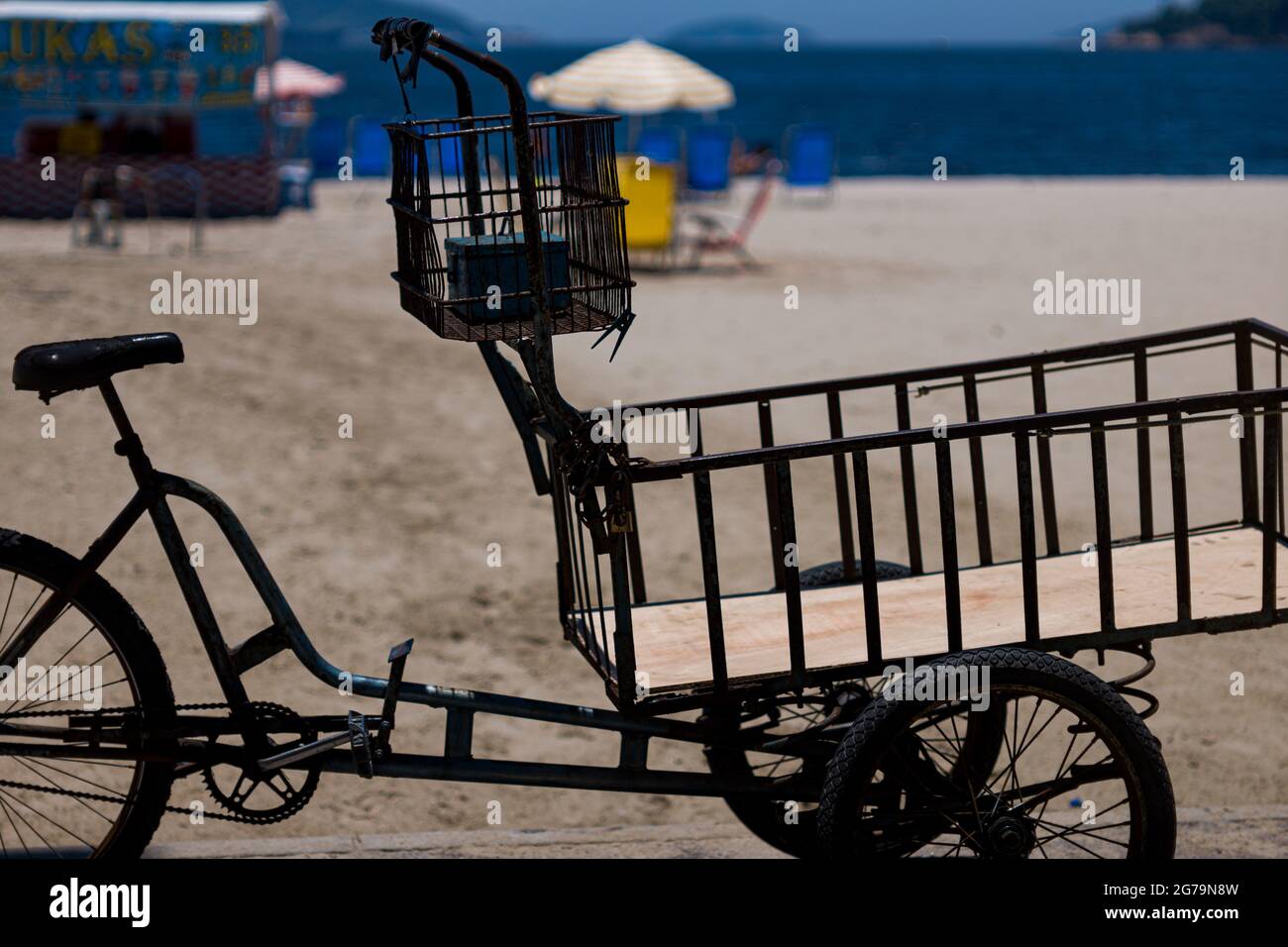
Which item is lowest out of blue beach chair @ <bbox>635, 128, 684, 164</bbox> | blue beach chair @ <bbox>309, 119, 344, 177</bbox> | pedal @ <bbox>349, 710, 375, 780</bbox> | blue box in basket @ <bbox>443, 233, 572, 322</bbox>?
pedal @ <bbox>349, 710, 375, 780</bbox>

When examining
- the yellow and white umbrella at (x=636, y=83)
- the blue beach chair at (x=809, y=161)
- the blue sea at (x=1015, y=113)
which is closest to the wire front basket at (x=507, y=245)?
the yellow and white umbrella at (x=636, y=83)

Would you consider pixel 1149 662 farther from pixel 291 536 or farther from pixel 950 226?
pixel 950 226

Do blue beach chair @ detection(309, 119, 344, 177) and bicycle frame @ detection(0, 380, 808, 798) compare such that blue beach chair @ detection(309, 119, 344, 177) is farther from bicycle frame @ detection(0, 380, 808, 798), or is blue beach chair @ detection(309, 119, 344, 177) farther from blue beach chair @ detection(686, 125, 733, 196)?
bicycle frame @ detection(0, 380, 808, 798)

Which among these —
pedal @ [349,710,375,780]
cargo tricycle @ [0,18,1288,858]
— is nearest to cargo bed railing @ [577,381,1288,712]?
cargo tricycle @ [0,18,1288,858]

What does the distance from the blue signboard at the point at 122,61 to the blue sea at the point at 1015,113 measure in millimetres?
5097

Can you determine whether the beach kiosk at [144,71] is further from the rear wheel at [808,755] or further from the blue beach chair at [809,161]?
the rear wheel at [808,755]

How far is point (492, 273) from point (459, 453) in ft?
17.2

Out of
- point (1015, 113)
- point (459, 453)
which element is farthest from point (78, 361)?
point (1015, 113)

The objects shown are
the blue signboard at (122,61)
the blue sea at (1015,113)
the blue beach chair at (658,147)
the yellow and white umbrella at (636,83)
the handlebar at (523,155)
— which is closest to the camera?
the handlebar at (523,155)

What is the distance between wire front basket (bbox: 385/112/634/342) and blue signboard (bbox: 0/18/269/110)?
19028 mm

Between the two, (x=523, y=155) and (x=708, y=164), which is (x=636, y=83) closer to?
(x=708, y=164)

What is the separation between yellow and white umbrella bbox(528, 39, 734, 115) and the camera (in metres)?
17.1

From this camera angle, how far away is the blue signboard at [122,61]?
2075cm
